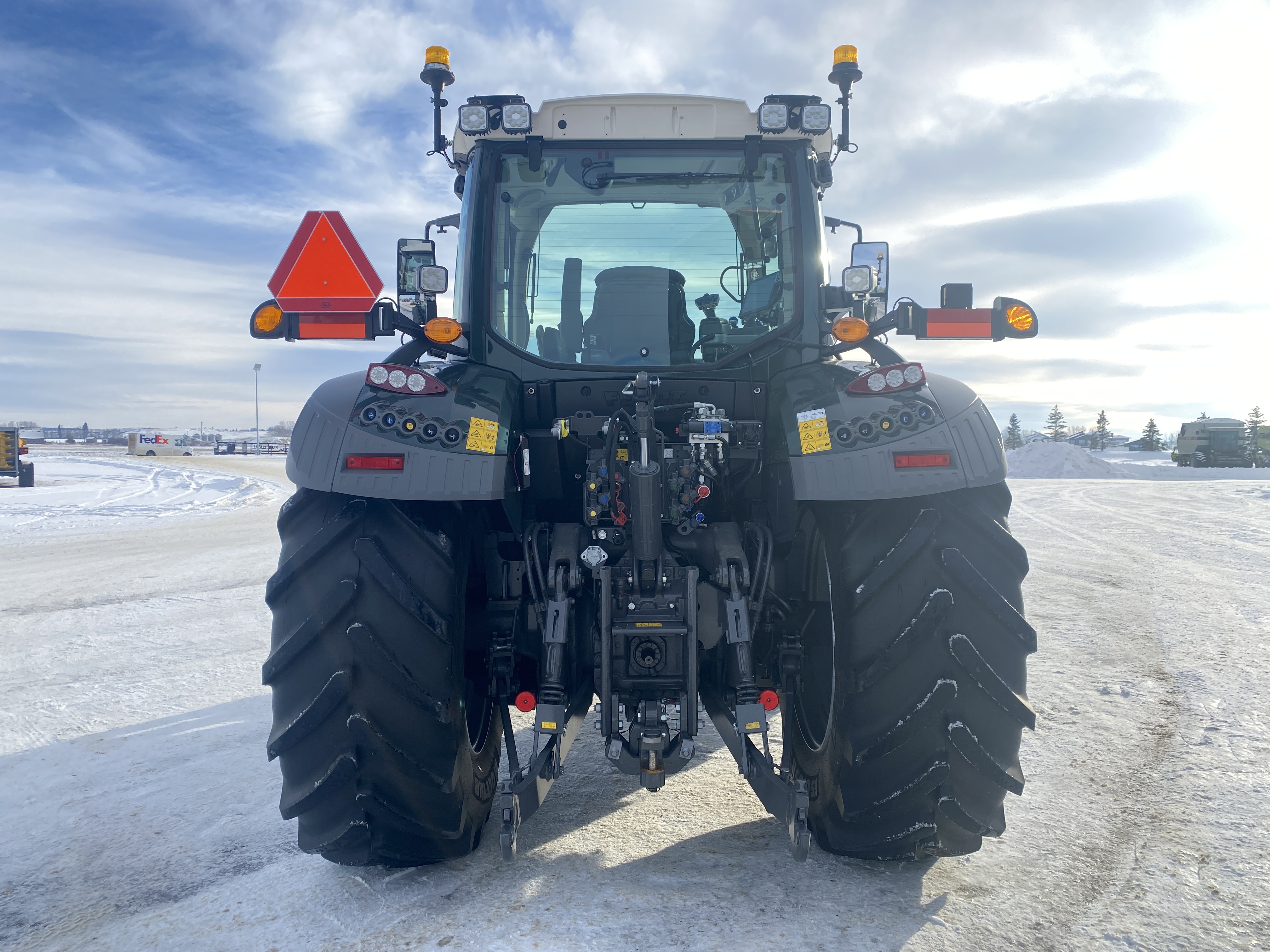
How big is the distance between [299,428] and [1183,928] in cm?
302

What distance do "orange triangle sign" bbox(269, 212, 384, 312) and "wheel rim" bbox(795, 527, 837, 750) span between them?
8.72ft

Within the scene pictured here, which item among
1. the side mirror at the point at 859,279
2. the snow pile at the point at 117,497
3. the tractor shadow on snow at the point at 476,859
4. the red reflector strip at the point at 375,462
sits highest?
the side mirror at the point at 859,279

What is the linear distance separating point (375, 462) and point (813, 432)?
1358 millimetres

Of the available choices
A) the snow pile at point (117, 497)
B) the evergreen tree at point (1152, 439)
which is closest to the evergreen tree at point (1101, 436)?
the evergreen tree at point (1152, 439)

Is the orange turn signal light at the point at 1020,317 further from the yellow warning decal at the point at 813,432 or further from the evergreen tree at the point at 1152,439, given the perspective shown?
the evergreen tree at the point at 1152,439

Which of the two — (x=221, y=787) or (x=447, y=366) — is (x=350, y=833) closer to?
(x=221, y=787)

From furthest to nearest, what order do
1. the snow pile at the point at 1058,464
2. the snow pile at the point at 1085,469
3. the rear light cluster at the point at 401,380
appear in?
the snow pile at the point at 1058,464 < the snow pile at the point at 1085,469 < the rear light cluster at the point at 401,380

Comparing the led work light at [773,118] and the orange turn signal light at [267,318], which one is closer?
the orange turn signal light at [267,318]

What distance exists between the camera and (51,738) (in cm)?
372

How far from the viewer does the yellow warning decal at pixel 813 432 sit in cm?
247

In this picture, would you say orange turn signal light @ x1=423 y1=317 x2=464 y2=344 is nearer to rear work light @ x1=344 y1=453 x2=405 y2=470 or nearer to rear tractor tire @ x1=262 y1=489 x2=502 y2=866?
rear work light @ x1=344 y1=453 x2=405 y2=470

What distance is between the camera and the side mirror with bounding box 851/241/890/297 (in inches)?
128

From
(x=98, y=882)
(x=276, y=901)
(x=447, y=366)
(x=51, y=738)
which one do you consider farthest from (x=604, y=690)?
(x=51, y=738)

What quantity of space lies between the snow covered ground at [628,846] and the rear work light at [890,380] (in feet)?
5.13
